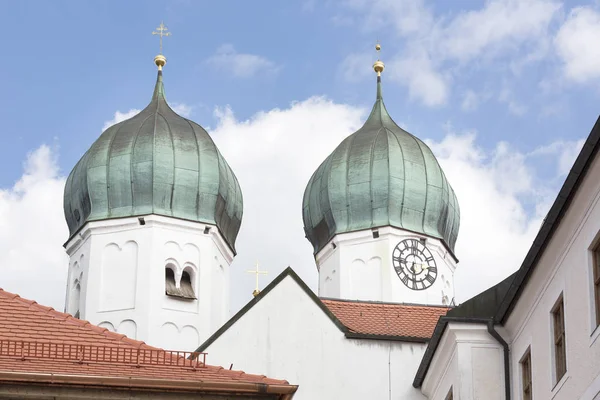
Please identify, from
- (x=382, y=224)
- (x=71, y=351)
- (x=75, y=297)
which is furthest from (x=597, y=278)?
(x=75, y=297)

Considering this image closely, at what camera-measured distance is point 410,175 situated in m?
43.4

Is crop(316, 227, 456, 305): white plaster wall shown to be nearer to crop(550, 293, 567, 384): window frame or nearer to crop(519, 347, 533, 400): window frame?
crop(519, 347, 533, 400): window frame

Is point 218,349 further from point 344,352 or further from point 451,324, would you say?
point 451,324

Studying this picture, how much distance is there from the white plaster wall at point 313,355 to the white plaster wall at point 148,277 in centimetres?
1148

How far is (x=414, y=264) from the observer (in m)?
42.7

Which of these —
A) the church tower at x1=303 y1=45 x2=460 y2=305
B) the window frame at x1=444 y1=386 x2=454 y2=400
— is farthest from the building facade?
the window frame at x1=444 y1=386 x2=454 y2=400

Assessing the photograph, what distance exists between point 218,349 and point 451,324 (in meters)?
6.07

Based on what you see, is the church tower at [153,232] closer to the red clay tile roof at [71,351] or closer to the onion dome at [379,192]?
the onion dome at [379,192]

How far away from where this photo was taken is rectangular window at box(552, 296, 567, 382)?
1959cm

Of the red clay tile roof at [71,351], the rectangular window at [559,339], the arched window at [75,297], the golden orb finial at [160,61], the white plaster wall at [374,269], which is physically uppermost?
the golden orb finial at [160,61]

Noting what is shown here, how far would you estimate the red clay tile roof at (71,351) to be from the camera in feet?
52.3

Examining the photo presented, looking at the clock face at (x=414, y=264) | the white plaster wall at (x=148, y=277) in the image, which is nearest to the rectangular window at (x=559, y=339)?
the white plaster wall at (x=148, y=277)

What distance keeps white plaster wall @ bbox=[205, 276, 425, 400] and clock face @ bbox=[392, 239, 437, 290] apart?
13.3 m

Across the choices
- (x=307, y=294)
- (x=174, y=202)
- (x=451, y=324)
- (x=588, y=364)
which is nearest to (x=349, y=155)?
(x=174, y=202)
